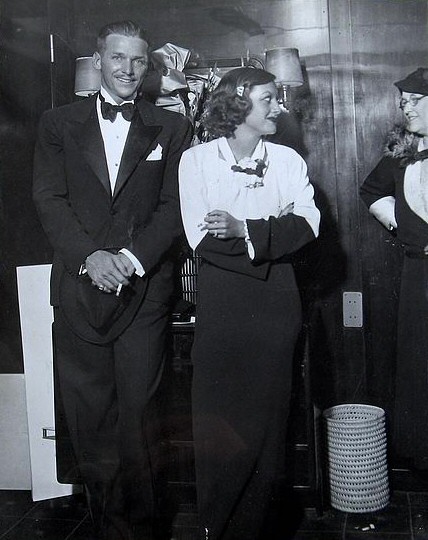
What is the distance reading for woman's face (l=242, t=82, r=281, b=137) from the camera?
81.4 inches

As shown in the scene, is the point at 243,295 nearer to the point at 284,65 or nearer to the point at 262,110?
the point at 262,110

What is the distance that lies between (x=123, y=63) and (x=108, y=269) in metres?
0.62

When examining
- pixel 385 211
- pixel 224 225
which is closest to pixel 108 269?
pixel 224 225

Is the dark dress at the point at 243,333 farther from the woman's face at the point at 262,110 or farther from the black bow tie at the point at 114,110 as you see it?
the black bow tie at the point at 114,110

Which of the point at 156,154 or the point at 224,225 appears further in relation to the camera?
the point at 156,154

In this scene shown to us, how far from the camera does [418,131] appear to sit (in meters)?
2.20

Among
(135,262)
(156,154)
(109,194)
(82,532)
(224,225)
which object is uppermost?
(156,154)

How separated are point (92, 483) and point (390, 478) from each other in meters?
1.12

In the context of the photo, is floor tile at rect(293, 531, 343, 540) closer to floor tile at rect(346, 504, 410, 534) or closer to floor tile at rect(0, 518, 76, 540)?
floor tile at rect(346, 504, 410, 534)

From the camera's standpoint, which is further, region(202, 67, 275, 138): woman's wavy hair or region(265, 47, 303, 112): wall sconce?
region(265, 47, 303, 112): wall sconce

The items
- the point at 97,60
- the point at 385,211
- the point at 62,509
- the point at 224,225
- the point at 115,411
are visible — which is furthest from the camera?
the point at 62,509

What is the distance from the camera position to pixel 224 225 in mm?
2068

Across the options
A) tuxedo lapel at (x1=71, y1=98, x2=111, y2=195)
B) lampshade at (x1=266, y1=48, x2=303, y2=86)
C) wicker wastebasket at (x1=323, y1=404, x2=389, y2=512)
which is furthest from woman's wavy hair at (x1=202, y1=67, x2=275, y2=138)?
wicker wastebasket at (x1=323, y1=404, x2=389, y2=512)

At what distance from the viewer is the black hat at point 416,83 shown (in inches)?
84.9
